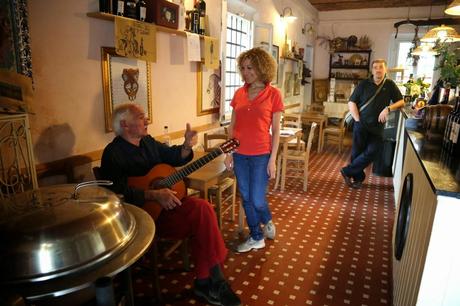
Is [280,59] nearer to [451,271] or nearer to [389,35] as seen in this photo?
[389,35]

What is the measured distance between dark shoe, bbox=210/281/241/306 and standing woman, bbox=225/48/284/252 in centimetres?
72

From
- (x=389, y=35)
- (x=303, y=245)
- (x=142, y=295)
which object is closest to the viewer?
(x=142, y=295)

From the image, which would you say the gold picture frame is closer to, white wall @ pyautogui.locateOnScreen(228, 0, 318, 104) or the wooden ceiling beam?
white wall @ pyautogui.locateOnScreen(228, 0, 318, 104)

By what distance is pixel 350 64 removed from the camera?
7.33 metres

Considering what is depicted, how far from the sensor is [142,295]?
199 cm

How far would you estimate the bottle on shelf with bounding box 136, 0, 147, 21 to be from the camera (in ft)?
7.78

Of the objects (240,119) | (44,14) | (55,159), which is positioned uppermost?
(44,14)

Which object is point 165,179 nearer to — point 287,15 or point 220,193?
point 220,193

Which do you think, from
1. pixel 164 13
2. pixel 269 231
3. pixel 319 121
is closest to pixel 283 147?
pixel 269 231

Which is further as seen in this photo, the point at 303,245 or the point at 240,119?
the point at 303,245

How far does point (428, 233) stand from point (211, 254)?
108 centimetres

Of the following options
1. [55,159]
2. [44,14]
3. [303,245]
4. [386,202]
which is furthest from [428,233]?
[386,202]

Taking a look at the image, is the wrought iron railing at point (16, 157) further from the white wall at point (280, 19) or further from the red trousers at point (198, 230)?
the white wall at point (280, 19)

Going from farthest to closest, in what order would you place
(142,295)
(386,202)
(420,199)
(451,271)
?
(386,202), (142,295), (420,199), (451,271)
